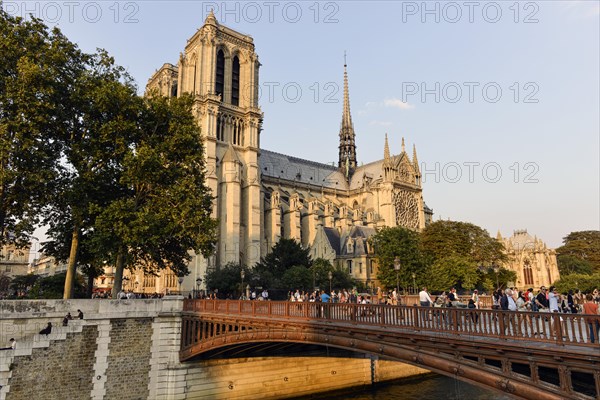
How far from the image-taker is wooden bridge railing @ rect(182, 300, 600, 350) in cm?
1001

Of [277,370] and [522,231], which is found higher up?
[522,231]

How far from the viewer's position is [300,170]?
90.8m

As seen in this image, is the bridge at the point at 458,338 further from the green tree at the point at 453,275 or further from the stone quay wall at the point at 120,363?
the green tree at the point at 453,275

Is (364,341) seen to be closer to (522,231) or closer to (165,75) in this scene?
(165,75)

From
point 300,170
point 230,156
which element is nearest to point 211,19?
point 230,156

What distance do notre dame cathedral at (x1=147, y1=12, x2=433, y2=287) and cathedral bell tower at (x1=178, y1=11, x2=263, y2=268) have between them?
0.15 metres

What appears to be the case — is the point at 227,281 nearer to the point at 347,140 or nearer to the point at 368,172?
the point at 368,172

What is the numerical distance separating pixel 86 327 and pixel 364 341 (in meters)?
16.4

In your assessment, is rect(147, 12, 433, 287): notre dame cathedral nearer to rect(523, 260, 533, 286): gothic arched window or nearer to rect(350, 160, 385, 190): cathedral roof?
rect(350, 160, 385, 190): cathedral roof

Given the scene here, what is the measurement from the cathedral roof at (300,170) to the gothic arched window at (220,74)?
61.0ft

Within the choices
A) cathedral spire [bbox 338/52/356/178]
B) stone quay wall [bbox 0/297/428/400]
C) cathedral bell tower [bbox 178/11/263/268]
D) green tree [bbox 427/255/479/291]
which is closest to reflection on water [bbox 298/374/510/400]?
stone quay wall [bbox 0/297/428/400]

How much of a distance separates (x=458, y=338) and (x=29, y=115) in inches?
1063

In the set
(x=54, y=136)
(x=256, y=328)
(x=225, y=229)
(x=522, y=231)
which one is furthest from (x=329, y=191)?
(x=256, y=328)

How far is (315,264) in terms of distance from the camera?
5269 centimetres
